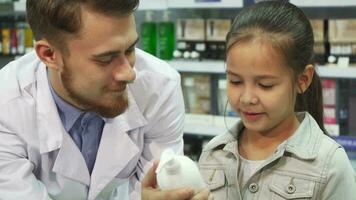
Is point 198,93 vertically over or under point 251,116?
under

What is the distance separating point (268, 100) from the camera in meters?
0.99

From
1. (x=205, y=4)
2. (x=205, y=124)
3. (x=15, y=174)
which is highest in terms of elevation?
(x=205, y=4)

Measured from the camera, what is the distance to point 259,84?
1.00 meters

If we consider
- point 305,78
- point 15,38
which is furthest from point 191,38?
point 305,78

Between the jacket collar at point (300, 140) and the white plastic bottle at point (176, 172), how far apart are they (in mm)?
184

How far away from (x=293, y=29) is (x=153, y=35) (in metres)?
1.75

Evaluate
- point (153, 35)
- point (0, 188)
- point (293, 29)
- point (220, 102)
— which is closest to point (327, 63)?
point (220, 102)

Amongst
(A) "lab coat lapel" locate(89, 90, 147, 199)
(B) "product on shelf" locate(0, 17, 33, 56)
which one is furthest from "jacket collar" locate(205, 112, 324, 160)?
→ (B) "product on shelf" locate(0, 17, 33, 56)

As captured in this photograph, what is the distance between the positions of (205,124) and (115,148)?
1.17 m

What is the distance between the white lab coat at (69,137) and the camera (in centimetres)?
137

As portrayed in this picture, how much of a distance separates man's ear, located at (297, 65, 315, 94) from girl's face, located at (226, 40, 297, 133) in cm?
4

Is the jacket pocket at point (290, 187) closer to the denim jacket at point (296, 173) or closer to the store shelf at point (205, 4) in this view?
the denim jacket at point (296, 173)

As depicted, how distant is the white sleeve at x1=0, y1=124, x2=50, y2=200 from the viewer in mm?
1334

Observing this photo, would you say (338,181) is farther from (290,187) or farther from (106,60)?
(106,60)
